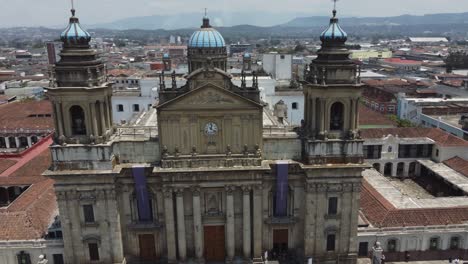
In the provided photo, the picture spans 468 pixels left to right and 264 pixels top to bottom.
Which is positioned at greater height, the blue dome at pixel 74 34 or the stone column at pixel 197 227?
the blue dome at pixel 74 34

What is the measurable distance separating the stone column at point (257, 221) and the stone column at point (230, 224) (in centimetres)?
195

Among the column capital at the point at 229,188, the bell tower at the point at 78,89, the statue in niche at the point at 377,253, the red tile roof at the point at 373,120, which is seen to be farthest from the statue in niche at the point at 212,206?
the red tile roof at the point at 373,120

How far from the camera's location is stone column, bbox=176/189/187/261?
3603 cm

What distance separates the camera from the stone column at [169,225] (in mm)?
36031

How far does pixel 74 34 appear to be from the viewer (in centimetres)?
3400

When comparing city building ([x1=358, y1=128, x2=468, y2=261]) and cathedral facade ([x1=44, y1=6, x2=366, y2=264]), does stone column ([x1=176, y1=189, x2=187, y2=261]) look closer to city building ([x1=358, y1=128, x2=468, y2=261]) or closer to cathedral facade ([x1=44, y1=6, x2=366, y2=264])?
cathedral facade ([x1=44, y1=6, x2=366, y2=264])

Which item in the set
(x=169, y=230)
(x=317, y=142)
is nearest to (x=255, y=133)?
(x=317, y=142)

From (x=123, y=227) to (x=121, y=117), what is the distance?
37.2 meters

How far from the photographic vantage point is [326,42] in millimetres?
35188

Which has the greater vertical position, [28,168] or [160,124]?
[160,124]

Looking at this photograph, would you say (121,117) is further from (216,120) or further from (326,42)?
(326,42)

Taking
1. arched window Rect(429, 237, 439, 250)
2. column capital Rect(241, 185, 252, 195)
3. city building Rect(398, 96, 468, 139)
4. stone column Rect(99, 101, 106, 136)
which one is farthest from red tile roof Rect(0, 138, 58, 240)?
city building Rect(398, 96, 468, 139)

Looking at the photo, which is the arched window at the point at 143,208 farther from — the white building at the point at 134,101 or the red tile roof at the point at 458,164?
the red tile roof at the point at 458,164

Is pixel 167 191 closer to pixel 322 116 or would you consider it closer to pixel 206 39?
pixel 322 116
